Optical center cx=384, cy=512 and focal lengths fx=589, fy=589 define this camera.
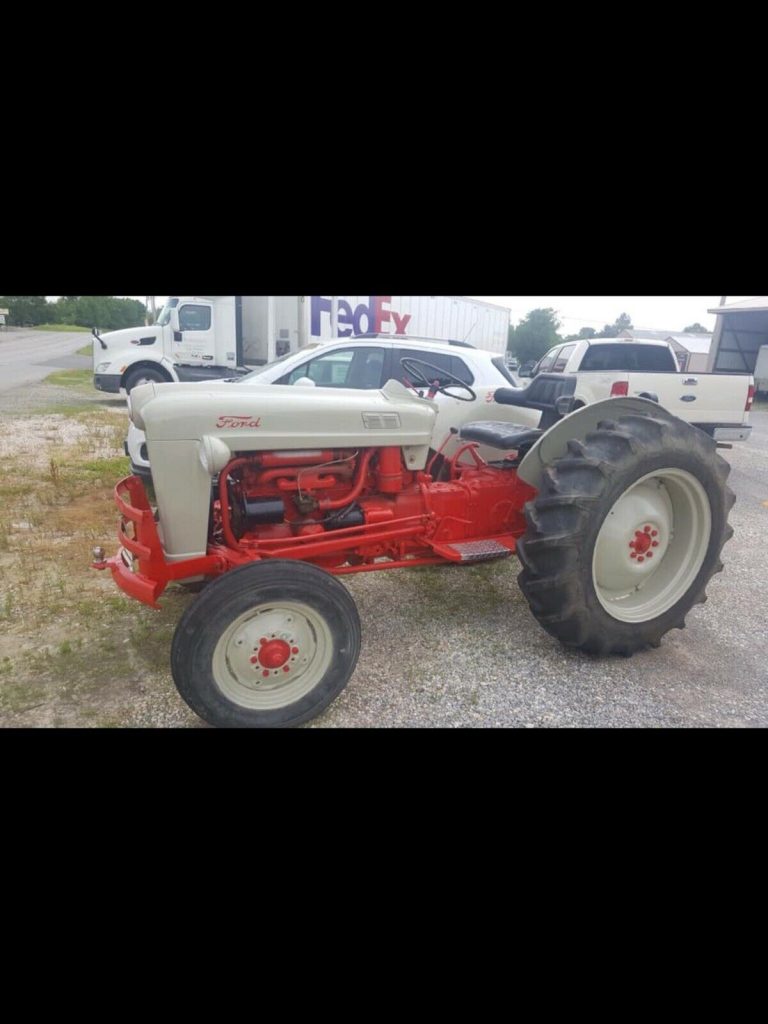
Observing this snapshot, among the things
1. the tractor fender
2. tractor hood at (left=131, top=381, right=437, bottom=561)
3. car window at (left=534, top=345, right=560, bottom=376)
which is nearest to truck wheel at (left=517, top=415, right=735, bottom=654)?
the tractor fender

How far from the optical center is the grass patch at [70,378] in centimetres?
1499

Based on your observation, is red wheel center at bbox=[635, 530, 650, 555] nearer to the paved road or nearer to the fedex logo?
the fedex logo

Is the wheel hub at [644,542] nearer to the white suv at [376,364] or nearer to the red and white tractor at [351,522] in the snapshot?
the red and white tractor at [351,522]

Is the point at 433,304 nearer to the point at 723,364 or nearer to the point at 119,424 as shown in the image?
the point at 119,424

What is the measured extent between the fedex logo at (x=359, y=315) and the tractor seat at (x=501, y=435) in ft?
20.7

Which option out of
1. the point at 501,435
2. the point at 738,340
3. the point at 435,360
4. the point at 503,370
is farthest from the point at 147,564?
the point at 738,340

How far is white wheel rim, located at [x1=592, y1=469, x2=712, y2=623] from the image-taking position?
10.1 ft

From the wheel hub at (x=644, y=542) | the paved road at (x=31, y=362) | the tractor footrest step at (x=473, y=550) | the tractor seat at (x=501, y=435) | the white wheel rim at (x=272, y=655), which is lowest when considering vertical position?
the paved road at (x=31, y=362)

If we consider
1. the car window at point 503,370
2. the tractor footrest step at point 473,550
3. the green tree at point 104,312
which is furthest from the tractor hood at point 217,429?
the green tree at point 104,312

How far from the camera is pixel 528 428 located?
3.79 m

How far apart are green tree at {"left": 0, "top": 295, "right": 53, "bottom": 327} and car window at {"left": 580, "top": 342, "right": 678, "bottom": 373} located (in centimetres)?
4573

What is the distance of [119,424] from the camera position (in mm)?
9258

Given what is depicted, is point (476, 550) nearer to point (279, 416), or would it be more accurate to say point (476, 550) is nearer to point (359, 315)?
point (279, 416)

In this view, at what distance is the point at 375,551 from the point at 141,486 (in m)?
1.21
